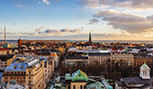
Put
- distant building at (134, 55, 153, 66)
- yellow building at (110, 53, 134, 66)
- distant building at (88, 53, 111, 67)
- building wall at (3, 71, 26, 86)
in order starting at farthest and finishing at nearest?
distant building at (88, 53, 111, 67) → yellow building at (110, 53, 134, 66) → distant building at (134, 55, 153, 66) → building wall at (3, 71, 26, 86)

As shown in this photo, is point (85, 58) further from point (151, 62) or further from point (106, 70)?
point (151, 62)

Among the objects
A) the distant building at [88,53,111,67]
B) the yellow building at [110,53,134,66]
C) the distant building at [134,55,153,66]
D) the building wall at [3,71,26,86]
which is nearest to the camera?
the building wall at [3,71,26,86]

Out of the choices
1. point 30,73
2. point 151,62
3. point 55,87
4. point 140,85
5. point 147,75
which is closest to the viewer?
point 55,87

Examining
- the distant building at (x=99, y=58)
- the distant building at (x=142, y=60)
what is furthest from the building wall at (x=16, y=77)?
the distant building at (x=142, y=60)

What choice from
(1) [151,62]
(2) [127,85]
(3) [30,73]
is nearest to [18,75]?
(3) [30,73]

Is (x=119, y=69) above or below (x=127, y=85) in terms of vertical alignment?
below

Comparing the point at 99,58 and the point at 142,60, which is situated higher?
the point at 99,58

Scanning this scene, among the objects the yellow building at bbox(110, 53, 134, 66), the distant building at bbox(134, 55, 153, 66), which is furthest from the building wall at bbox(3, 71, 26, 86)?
the distant building at bbox(134, 55, 153, 66)

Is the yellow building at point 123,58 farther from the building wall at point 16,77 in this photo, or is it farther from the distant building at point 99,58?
the building wall at point 16,77

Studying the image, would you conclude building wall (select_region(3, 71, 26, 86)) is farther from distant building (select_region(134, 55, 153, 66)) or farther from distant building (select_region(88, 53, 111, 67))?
distant building (select_region(134, 55, 153, 66))

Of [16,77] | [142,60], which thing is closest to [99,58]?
[142,60]

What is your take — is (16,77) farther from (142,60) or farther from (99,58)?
(142,60)
